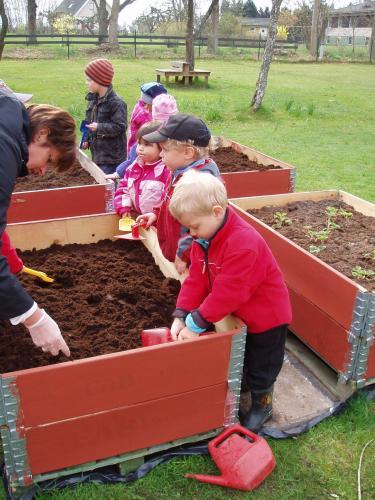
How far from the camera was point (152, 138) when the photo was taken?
300 centimetres

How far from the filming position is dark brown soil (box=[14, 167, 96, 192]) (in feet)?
16.8

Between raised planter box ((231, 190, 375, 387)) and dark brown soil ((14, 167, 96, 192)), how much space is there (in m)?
2.38

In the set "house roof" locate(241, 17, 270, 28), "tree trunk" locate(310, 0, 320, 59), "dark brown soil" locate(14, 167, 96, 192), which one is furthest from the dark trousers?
"house roof" locate(241, 17, 270, 28)

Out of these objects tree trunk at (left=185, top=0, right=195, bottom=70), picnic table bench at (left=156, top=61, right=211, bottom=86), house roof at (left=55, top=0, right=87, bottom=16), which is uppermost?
house roof at (left=55, top=0, right=87, bottom=16)

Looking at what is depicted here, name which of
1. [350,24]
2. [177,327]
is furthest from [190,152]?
[350,24]

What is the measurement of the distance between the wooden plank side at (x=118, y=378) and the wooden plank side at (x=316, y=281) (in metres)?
0.90

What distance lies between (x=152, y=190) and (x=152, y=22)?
56.4m

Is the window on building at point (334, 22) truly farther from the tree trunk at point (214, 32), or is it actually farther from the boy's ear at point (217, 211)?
the boy's ear at point (217, 211)

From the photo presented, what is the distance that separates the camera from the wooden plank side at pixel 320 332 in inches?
118

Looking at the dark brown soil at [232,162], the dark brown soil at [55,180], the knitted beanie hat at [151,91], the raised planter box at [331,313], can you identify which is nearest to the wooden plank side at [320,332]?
the raised planter box at [331,313]

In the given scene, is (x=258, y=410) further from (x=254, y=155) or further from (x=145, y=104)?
(x=254, y=155)

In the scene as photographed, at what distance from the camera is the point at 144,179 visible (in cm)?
376

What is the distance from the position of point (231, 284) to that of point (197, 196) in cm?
44

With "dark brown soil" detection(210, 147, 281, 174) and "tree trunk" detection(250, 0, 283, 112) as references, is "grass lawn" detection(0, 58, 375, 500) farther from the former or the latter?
"dark brown soil" detection(210, 147, 281, 174)
